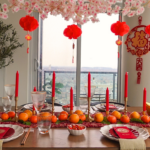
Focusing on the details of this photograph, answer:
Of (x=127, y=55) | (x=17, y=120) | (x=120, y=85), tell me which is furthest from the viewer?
(x=120, y=85)

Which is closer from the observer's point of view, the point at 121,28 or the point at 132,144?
the point at 132,144

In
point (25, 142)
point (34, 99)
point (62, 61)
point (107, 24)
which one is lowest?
point (25, 142)

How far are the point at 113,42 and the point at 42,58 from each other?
1.44m

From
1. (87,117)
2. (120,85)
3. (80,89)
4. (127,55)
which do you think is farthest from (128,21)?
(87,117)

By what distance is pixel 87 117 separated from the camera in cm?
145

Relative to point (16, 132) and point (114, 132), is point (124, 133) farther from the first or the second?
point (16, 132)

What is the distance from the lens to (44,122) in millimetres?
1178

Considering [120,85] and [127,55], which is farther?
[120,85]

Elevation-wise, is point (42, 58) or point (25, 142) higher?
point (42, 58)

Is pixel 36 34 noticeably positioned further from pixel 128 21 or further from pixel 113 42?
pixel 128 21

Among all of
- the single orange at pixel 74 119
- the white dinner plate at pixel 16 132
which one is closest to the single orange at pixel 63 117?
the single orange at pixel 74 119

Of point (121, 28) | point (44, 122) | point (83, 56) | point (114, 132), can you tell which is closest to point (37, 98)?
point (44, 122)

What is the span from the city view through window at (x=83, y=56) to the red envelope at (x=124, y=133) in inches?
99.9

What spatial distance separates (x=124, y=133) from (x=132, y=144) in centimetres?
13
